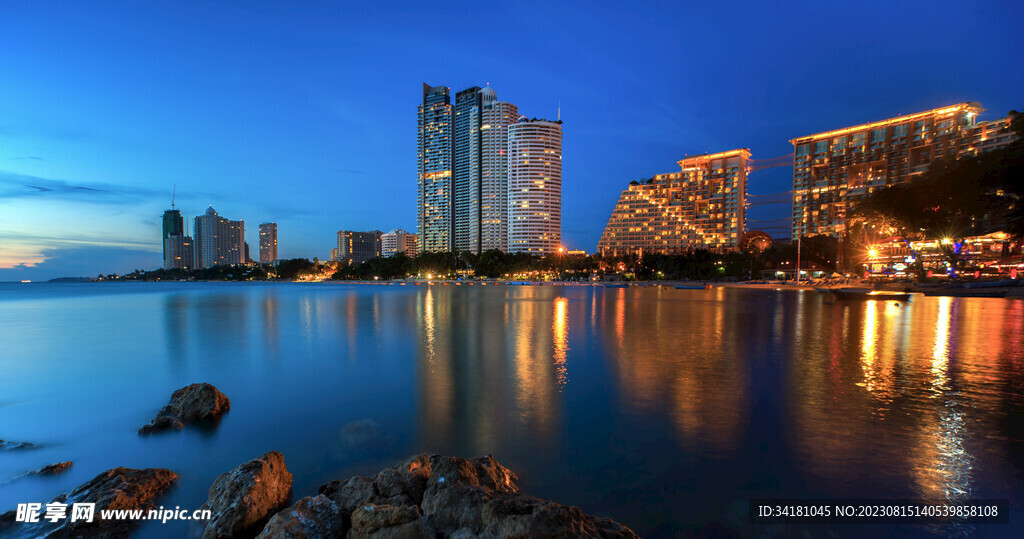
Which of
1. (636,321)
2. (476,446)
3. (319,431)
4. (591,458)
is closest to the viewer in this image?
(591,458)

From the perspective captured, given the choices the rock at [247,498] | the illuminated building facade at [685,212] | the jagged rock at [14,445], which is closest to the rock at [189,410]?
the jagged rock at [14,445]

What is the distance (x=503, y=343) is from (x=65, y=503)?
13343mm

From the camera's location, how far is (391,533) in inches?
150

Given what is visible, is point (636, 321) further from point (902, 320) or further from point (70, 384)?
point (70, 384)

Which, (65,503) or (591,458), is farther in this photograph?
(591,458)

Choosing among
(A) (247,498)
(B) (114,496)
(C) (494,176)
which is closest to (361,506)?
(A) (247,498)

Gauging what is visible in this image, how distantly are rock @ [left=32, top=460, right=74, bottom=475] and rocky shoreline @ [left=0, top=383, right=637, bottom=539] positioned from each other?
5.90ft

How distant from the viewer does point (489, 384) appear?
11.1 m

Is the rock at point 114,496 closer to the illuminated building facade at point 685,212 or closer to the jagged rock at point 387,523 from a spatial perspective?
the jagged rock at point 387,523

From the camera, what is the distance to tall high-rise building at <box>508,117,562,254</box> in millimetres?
148375

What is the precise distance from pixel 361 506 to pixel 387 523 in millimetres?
367

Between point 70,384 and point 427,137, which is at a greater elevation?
point 427,137

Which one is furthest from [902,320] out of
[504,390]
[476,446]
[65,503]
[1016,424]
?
[65,503]

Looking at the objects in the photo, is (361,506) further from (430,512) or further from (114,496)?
(114,496)
